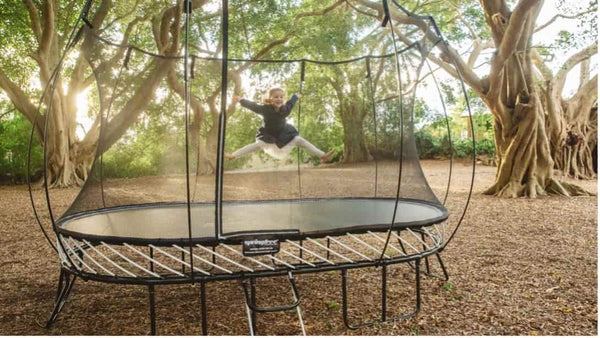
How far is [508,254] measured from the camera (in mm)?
2998

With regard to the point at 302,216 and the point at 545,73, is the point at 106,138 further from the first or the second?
the point at 545,73

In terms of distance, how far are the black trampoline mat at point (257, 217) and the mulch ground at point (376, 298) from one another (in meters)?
0.34

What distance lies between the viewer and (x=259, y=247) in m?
1.67

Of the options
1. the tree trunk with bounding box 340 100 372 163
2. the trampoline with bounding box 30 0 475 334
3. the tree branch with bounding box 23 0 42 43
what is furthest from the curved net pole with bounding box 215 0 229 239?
the tree branch with bounding box 23 0 42 43

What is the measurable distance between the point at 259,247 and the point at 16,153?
889 centimetres

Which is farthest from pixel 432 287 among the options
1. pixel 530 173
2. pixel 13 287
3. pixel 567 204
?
pixel 530 173

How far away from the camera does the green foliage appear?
8.71 meters

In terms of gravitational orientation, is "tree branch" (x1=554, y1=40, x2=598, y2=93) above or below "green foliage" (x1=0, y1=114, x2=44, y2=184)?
above

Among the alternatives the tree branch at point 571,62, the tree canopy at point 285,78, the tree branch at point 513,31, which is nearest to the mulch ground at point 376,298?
the tree canopy at point 285,78

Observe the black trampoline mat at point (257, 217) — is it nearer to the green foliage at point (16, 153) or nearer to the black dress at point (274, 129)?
the black dress at point (274, 129)

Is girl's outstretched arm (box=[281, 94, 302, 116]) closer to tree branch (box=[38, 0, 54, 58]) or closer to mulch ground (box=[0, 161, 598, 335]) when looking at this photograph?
mulch ground (box=[0, 161, 598, 335])

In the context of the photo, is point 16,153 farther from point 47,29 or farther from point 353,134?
point 353,134

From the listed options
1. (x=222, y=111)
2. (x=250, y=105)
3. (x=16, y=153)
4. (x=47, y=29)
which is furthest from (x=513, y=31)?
(x=16, y=153)

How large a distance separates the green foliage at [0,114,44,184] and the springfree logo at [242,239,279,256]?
8.38 meters
